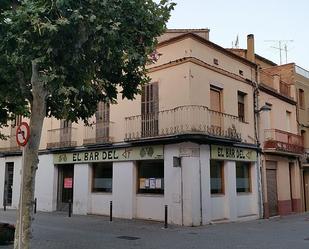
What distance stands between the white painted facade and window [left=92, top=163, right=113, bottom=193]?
0.79 feet

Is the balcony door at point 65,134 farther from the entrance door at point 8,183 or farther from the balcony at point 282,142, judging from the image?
the balcony at point 282,142

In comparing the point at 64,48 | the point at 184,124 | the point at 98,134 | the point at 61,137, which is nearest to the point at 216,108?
the point at 184,124

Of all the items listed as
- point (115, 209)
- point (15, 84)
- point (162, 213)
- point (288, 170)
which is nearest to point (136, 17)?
point (15, 84)

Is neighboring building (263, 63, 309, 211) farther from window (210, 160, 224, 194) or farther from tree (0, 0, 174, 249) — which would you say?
tree (0, 0, 174, 249)

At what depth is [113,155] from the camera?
1869 centimetres

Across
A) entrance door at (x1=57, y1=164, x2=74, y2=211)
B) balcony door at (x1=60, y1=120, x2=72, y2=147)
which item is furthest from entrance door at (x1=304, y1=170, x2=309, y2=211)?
balcony door at (x1=60, y1=120, x2=72, y2=147)

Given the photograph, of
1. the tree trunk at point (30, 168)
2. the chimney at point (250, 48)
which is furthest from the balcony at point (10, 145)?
the tree trunk at point (30, 168)

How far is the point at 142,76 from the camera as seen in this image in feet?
34.7

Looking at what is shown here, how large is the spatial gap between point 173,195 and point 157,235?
301cm

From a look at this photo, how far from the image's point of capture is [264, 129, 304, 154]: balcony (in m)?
20.5

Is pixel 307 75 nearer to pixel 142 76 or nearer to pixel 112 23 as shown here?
pixel 142 76

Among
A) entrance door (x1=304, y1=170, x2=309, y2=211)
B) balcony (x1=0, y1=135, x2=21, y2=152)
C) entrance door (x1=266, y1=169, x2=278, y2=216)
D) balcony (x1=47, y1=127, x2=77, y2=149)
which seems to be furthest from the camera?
balcony (x1=0, y1=135, x2=21, y2=152)

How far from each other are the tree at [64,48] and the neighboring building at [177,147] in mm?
4939

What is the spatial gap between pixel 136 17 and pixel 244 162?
40.6ft
